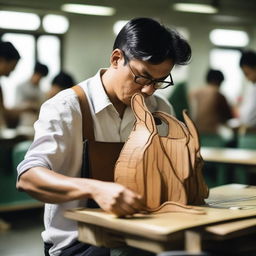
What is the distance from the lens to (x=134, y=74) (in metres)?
2.03

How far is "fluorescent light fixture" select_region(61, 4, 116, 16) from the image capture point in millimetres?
9758

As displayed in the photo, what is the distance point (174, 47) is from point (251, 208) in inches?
24.8

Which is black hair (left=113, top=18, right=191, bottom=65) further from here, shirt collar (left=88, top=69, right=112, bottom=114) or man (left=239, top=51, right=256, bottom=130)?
man (left=239, top=51, right=256, bottom=130)

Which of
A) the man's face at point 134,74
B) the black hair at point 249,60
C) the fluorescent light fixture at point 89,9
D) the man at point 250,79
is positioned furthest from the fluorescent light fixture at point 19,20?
the man's face at point 134,74

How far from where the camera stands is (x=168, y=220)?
168cm

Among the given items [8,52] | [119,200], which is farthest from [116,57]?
[8,52]

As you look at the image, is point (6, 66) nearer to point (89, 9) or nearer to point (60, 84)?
point (60, 84)

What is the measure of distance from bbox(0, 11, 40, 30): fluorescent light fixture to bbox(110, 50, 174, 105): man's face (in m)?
7.46

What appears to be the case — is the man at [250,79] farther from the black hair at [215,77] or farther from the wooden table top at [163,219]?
the wooden table top at [163,219]

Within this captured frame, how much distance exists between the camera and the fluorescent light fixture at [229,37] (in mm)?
11672

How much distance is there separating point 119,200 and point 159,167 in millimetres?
232

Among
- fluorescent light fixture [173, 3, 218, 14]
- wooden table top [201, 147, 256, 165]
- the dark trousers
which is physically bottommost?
wooden table top [201, 147, 256, 165]

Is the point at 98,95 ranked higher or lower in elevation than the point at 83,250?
higher

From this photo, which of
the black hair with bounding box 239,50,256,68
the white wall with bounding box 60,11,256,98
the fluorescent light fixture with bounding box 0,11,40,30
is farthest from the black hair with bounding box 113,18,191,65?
the white wall with bounding box 60,11,256,98
